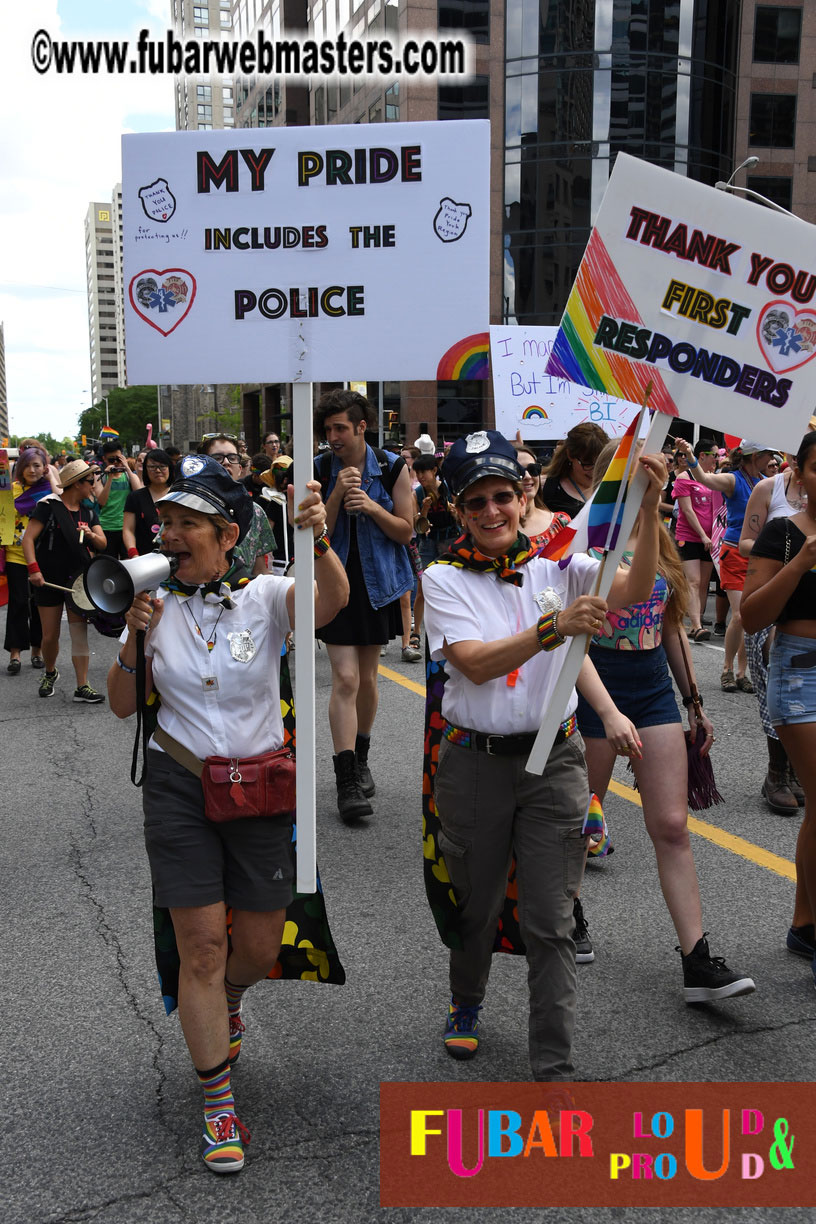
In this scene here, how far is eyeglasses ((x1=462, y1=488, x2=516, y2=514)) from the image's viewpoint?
3188 millimetres

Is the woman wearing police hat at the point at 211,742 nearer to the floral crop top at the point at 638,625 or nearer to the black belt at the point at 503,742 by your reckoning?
the black belt at the point at 503,742

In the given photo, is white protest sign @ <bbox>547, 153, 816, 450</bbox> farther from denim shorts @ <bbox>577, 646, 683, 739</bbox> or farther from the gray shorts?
the gray shorts

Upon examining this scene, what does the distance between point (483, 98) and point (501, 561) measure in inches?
1715

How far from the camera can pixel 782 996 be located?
3.81m

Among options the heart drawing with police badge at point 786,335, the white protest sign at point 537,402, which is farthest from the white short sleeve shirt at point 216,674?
the white protest sign at point 537,402

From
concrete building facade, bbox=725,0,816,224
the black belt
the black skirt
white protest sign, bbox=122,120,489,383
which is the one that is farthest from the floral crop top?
concrete building facade, bbox=725,0,816,224

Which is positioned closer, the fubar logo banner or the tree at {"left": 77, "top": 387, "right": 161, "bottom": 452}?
the fubar logo banner

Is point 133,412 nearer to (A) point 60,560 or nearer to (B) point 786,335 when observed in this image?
(A) point 60,560

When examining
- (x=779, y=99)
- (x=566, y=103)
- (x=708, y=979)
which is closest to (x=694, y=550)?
(x=708, y=979)

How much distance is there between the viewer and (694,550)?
11.7 m

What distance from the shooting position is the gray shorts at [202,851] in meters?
2.95

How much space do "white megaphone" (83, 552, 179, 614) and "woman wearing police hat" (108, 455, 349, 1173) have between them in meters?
0.13

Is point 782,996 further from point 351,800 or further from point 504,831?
point 351,800

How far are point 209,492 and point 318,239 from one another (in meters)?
0.83
